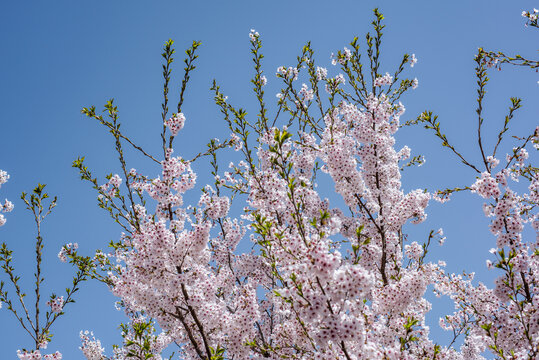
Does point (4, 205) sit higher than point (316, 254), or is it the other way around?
point (4, 205)

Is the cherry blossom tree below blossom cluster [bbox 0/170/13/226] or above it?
below

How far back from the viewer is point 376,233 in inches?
324

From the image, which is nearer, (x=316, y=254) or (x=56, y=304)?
(x=316, y=254)

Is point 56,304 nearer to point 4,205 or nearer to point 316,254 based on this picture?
point 4,205

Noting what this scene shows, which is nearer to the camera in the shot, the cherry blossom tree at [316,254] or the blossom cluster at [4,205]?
the cherry blossom tree at [316,254]

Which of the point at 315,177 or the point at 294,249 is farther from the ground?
the point at 315,177

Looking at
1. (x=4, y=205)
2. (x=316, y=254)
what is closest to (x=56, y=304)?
(x=4, y=205)

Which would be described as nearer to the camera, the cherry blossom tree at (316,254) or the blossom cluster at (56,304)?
the cherry blossom tree at (316,254)

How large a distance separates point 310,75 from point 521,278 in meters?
7.17

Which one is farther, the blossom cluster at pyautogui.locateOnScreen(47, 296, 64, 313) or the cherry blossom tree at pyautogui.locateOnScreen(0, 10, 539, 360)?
the blossom cluster at pyautogui.locateOnScreen(47, 296, 64, 313)

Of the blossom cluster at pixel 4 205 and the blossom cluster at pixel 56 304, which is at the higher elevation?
the blossom cluster at pixel 4 205

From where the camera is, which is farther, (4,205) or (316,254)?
(4,205)

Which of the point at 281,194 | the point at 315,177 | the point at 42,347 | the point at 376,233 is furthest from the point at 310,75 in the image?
the point at 42,347

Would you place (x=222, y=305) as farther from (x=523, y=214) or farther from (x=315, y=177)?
(x=523, y=214)
